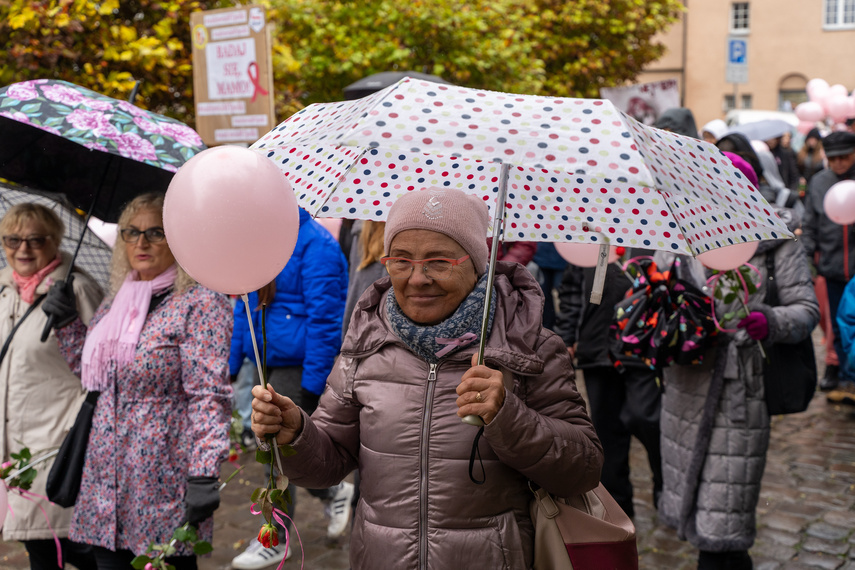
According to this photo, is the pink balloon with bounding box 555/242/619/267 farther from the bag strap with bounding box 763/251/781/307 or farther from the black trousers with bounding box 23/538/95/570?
the black trousers with bounding box 23/538/95/570

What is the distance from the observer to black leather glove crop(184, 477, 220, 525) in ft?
10.7

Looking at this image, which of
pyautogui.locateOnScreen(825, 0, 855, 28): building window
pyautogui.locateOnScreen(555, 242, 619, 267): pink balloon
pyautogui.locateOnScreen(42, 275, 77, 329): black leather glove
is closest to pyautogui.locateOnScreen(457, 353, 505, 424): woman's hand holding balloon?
pyautogui.locateOnScreen(555, 242, 619, 267): pink balloon

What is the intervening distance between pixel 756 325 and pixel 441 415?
198 centimetres

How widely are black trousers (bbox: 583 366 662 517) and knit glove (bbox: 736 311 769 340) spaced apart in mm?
932

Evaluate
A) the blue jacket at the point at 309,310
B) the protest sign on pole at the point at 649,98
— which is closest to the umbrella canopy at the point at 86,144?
the blue jacket at the point at 309,310

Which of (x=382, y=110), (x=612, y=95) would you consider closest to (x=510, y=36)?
(x=612, y=95)

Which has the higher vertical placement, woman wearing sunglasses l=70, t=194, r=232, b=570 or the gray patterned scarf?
the gray patterned scarf

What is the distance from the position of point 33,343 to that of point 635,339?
279 centimetres

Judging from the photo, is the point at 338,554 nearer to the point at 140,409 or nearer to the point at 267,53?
the point at 140,409

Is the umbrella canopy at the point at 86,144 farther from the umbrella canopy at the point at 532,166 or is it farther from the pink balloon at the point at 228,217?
the pink balloon at the point at 228,217

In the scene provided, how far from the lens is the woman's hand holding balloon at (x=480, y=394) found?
2.20 m

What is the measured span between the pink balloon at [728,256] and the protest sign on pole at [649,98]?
7592 mm

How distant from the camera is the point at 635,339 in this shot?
13.1 feet

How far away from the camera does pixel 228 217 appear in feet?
7.43
